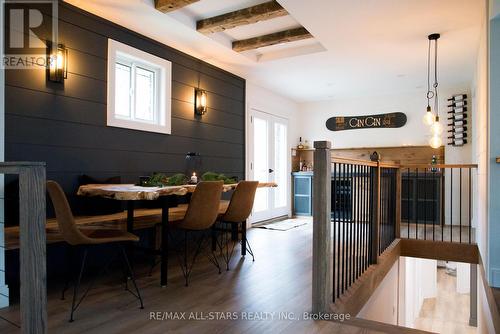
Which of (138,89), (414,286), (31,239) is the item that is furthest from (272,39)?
(414,286)

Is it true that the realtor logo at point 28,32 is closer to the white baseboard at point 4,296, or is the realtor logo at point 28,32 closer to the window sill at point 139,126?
the window sill at point 139,126

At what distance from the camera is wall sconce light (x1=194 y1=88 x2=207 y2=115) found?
15.6 feet

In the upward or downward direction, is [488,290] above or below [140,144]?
below

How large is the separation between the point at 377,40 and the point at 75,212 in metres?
3.80

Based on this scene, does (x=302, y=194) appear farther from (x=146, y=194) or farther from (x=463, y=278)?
(x=146, y=194)

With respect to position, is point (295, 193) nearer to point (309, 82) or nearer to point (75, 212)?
point (309, 82)

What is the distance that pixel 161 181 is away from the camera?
126 inches

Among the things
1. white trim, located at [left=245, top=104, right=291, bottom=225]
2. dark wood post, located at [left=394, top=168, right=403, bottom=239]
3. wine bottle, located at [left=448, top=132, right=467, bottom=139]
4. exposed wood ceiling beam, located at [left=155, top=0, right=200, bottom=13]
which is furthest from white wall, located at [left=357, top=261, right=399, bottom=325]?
exposed wood ceiling beam, located at [left=155, top=0, right=200, bottom=13]

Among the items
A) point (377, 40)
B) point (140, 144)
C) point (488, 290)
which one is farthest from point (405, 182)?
point (140, 144)

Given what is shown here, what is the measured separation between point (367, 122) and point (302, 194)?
202 cm

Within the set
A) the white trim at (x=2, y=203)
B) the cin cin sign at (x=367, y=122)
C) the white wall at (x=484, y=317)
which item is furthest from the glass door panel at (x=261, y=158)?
the white trim at (x=2, y=203)

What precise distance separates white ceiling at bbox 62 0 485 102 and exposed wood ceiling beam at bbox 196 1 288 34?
0.06m

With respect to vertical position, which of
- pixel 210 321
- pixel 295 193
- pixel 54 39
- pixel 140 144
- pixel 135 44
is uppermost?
pixel 135 44

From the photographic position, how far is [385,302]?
4.14m
